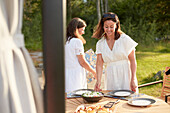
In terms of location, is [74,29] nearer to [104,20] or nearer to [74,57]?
[74,57]

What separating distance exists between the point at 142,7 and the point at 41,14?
15188mm

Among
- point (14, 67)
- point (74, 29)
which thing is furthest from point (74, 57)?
point (14, 67)

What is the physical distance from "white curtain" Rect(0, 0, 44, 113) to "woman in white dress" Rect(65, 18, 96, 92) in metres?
2.24

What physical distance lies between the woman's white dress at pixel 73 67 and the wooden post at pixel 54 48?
7.48 ft

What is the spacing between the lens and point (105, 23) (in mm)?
2695

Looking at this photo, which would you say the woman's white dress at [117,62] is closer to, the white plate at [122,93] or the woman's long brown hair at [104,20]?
the woman's long brown hair at [104,20]

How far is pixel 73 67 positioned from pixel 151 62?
7613mm

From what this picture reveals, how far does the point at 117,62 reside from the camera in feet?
9.39

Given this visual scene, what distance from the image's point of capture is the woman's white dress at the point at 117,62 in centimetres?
274

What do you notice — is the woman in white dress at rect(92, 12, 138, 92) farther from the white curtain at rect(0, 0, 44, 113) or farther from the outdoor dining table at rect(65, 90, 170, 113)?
the white curtain at rect(0, 0, 44, 113)

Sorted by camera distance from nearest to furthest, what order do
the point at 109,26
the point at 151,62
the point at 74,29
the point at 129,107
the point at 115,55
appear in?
1. the point at 129,107
2. the point at 109,26
3. the point at 115,55
4. the point at 74,29
5. the point at 151,62

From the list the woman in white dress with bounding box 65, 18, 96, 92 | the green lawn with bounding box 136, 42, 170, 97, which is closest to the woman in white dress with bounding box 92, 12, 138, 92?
the woman in white dress with bounding box 65, 18, 96, 92

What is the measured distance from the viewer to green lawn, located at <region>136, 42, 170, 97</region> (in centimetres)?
672

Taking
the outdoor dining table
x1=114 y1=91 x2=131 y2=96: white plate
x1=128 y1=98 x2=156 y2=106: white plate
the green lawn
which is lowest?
the green lawn
